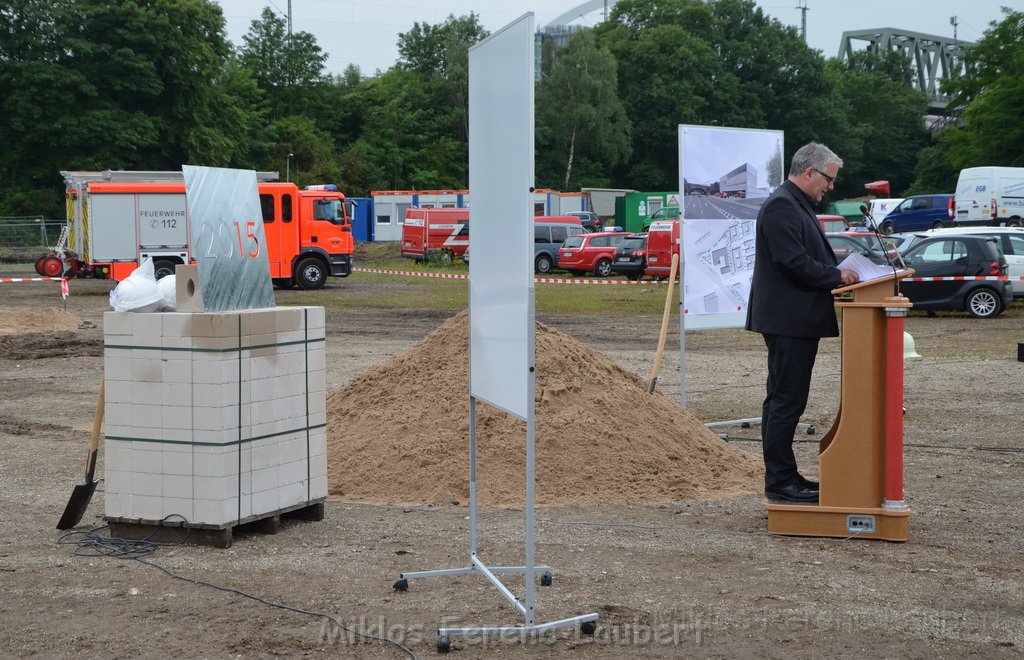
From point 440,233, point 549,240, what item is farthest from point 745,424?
point 440,233

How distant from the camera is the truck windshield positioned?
117ft

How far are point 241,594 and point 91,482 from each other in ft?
6.52

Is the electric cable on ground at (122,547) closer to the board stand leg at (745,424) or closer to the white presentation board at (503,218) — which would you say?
the white presentation board at (503,218)

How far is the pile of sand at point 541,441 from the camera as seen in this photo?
8.35 meters

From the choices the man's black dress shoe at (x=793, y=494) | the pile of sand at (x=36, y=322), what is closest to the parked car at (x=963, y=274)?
the pile of sand at (x=36, y=322)

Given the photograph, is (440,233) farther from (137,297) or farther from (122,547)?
(122,547)

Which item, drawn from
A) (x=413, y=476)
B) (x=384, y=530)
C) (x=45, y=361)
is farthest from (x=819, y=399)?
(x=45, y=361)

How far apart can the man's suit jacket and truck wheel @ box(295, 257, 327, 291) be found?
29574mm

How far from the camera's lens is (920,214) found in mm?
58688

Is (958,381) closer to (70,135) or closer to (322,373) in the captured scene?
(322,373)

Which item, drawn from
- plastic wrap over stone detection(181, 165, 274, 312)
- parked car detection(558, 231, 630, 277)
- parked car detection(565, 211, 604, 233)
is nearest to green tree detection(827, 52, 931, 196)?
parked car detection(565, 211, 604, 233)

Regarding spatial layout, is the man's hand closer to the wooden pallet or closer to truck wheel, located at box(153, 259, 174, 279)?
the wooden pallet

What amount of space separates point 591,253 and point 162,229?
50.7ft

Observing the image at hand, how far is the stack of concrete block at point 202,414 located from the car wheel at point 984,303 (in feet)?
69.3
